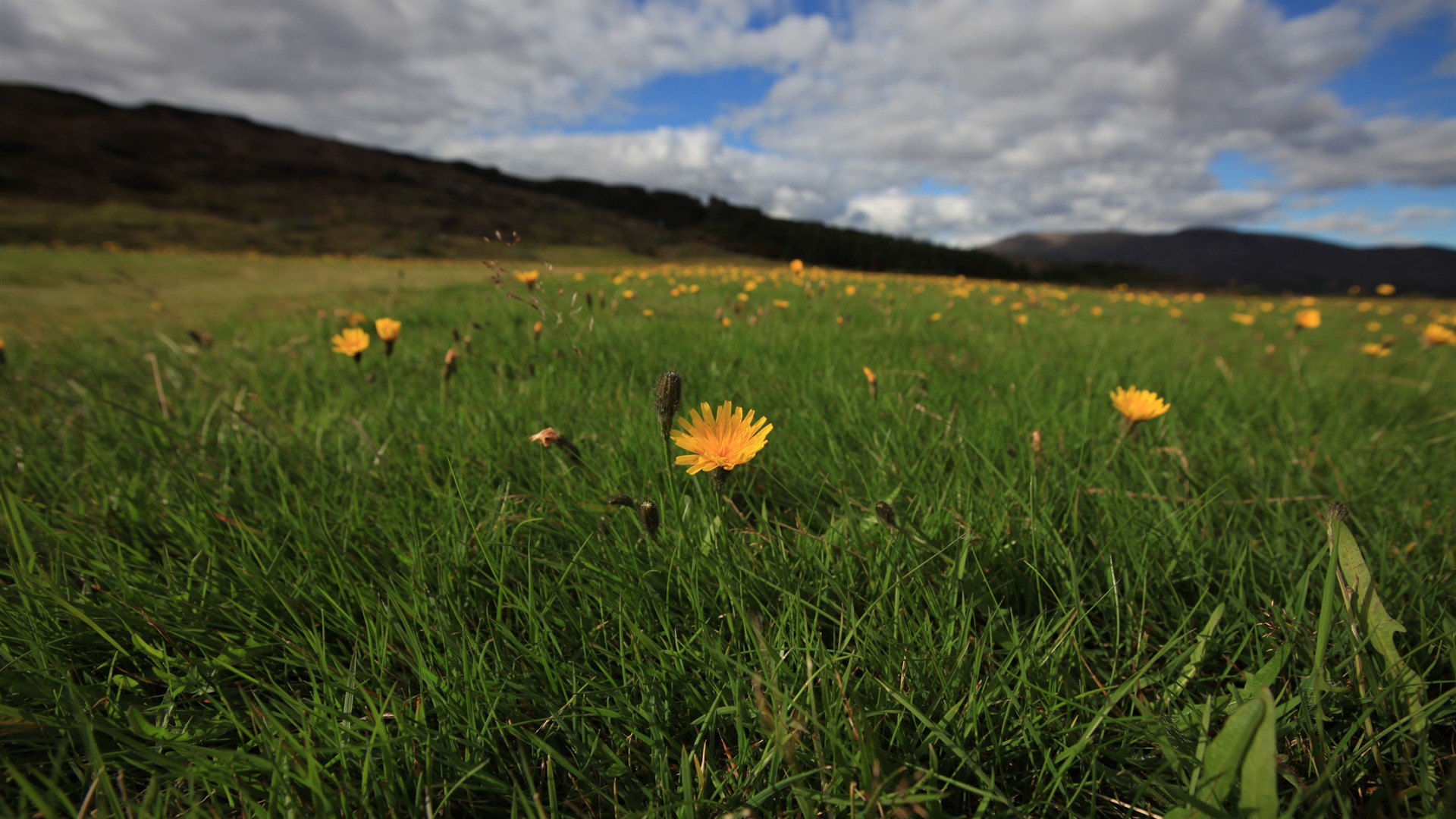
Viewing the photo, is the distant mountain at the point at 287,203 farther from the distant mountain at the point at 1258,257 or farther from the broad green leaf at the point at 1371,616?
the distant mountain at the point at 1258,257

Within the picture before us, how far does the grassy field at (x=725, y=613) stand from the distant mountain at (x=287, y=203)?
34.9m

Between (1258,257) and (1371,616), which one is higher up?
(1258,257)

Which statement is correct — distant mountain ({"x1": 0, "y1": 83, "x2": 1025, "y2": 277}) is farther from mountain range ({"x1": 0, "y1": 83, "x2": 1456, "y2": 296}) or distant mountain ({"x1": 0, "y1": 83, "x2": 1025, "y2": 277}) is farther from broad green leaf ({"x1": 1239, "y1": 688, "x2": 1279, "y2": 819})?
broad green leaf ({"x1": 1239, "y1": 688, "x2": 1279, "y2": 819})

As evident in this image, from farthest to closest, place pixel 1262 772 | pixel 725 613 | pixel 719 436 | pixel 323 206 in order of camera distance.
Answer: pixel 323 206 < pixel 719 436 < pixel 725 613 < pixel 1262 772

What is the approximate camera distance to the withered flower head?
106 cm

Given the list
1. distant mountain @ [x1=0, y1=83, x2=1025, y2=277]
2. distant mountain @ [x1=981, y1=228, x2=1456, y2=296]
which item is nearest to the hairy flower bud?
distant mountain @ [x1=0, y1=83, x2=1025, y2=277]

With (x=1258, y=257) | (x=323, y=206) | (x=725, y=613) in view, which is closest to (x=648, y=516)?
(x=725, y=613)

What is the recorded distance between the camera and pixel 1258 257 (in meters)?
156

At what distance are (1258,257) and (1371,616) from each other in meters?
221

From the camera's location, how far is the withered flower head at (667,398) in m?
1.06

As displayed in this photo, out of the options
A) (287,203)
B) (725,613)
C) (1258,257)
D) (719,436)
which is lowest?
(725,613)

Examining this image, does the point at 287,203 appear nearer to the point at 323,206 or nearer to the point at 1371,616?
the point at 323,206

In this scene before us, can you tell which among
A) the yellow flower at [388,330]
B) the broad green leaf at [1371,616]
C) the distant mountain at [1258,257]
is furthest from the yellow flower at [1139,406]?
the distant mountain at [1258,257]

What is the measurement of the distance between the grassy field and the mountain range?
2513 cm
